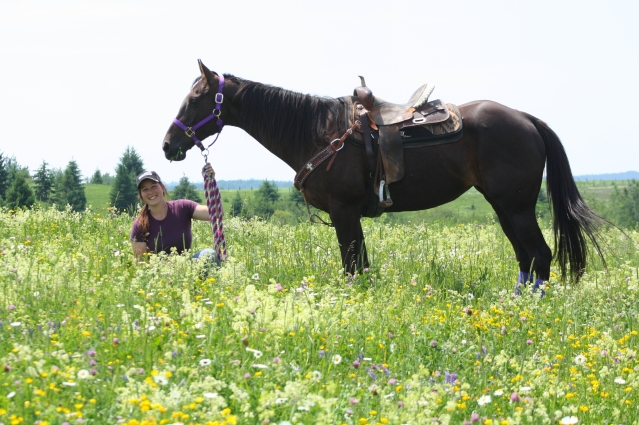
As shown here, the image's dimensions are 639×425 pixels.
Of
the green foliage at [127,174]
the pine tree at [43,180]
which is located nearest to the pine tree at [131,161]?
the green foliage at [127,174]

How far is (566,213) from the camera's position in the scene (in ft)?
22.7

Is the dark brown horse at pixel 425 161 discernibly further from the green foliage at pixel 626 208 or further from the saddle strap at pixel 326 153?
the green foliage at pixel 626 208

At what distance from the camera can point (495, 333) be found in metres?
4.72

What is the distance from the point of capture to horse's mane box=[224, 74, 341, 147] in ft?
22.7

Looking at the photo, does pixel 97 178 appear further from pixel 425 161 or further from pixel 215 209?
pixel 425 161

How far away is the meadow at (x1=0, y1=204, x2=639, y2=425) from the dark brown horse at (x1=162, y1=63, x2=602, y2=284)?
1.94 feet

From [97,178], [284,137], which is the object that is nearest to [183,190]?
[97,178]

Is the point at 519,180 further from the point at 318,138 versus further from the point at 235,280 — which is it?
the point at 235,280

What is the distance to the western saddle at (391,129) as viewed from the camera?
664 centimetres

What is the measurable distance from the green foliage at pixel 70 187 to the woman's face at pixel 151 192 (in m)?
63.3

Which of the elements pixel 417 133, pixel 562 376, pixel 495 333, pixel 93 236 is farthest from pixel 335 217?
pixel 93 236

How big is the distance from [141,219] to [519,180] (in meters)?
3.98

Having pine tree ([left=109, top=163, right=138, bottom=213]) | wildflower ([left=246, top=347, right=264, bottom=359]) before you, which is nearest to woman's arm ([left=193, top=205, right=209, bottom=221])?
wildflower ([left=246, top=347, right=264, bottom=359])

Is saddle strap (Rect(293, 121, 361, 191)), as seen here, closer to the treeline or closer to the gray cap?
the gray cap
